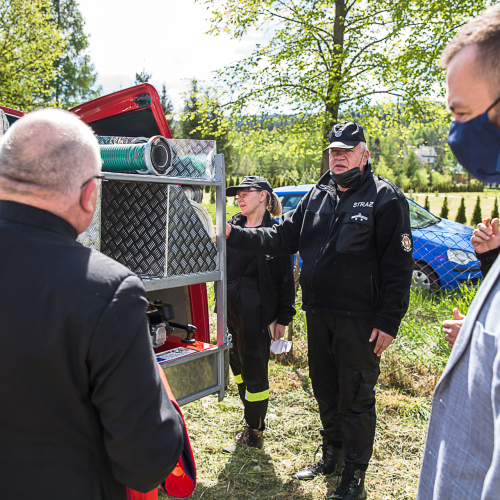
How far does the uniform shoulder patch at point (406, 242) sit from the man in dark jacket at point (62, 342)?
76.7 inches

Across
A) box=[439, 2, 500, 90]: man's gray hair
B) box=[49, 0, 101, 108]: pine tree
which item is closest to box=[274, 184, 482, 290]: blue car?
box=[439, 2, 500, 90]: man's gray hair

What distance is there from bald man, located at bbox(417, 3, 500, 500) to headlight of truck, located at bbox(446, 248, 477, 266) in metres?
5.39

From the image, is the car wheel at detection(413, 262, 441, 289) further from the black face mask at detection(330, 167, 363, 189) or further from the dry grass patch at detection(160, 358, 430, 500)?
the black face mask at detection(330, 167, 363, 189)

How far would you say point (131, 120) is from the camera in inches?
103

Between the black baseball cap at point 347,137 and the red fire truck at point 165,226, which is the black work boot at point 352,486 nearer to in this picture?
the red fire truck at point 165,226

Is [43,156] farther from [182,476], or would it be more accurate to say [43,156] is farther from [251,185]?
[251,185]

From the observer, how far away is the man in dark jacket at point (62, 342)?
108cm

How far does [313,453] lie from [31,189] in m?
2.95

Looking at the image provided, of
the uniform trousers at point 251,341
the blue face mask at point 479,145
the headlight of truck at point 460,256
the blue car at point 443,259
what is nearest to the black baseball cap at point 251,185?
the uniform trousers at point 251,341

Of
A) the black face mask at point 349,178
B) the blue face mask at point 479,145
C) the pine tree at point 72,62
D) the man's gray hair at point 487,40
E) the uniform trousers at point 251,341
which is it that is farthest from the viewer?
the pine tree at point 72,62

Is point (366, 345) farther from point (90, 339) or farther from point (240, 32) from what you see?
point (240, 32)

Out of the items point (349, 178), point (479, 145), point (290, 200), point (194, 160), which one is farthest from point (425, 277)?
point (479, 145)

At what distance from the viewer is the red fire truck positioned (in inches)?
88.7

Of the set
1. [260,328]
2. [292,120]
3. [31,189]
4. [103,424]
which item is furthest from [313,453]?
[292,120]
